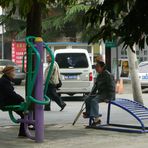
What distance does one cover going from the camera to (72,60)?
19797 mm

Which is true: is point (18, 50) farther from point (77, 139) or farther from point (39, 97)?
point (39, 97)

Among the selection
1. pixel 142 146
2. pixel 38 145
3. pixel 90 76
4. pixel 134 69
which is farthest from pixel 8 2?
pixel 90 76

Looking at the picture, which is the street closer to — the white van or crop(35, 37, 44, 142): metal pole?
crop(35, 37, 44, 142): metal pole

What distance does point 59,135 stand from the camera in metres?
9.93

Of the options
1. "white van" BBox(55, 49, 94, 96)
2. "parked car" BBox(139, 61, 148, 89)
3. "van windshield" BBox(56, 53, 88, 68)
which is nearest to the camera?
"white van" BBox(55, 49, 94, 96)

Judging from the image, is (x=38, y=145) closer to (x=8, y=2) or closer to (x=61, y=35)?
(x=8, y=2)

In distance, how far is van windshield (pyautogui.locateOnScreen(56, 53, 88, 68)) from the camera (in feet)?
64.6

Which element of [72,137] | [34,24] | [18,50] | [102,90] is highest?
[34,24]

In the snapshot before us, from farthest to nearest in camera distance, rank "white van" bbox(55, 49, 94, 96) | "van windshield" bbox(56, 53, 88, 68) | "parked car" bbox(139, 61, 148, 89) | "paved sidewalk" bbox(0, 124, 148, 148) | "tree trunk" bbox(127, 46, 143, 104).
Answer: "parked car" bbox(139, 61, 148, 89), "van windshield" bbox(56, 53, 88, 68), "white van" bbox(55, 49, 94, 96), "tree trunk" bbox(127, 46, 143, 104), "paved sidewalk" bbox(0, 124, 148, 148)

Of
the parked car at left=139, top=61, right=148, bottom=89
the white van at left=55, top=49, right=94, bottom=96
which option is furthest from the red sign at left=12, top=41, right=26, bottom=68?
the white van at left=55, top=49, right=94, bottom=96

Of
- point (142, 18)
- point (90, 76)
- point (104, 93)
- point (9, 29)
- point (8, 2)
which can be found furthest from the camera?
point (9, 29)

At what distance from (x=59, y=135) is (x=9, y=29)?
31.8 m

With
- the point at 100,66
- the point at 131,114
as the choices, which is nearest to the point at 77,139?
the point at 131,114

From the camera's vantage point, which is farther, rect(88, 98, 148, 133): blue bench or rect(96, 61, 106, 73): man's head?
rect(96, 61, 106, 73): man's head
